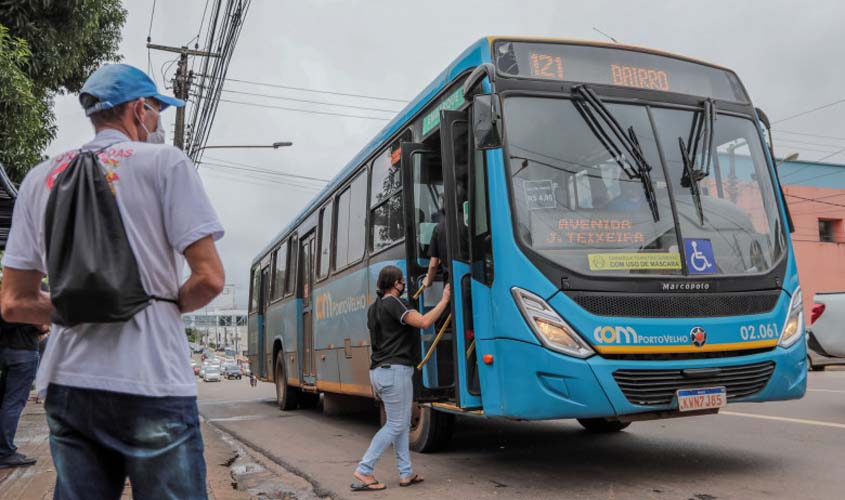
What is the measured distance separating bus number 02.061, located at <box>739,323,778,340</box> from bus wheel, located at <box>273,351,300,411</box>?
9.97 m

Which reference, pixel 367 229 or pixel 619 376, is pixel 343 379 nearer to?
pixel 367 229

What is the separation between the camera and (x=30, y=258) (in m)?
2.24

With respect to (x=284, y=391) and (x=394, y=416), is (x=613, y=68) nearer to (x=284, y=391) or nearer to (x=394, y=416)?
(x=394, y=416)

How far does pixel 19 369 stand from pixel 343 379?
3796 millimetres

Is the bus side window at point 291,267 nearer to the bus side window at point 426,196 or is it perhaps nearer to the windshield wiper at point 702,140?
the bus side window at point 426,196

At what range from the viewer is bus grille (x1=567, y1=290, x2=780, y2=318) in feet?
17.5

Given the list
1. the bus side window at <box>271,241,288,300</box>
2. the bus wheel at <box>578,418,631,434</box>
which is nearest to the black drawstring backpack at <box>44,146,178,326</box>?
the bus wheel at <box>578,418,631,434</box>

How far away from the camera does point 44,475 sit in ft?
20.3

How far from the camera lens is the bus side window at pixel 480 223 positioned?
5.76 m

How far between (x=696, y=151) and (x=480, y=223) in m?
1.89

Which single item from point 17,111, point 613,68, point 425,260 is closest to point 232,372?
point 17,111

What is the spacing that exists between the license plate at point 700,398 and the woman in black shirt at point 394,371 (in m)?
1.90

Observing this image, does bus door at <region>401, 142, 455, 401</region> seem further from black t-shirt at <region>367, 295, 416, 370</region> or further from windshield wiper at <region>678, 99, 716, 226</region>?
windshield wiper at <region>678, 99, 716, 226</region>

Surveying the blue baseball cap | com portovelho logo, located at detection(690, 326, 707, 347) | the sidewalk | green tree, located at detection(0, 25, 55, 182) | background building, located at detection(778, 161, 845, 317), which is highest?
background building, located at detection(778, 161, 845, 317)
